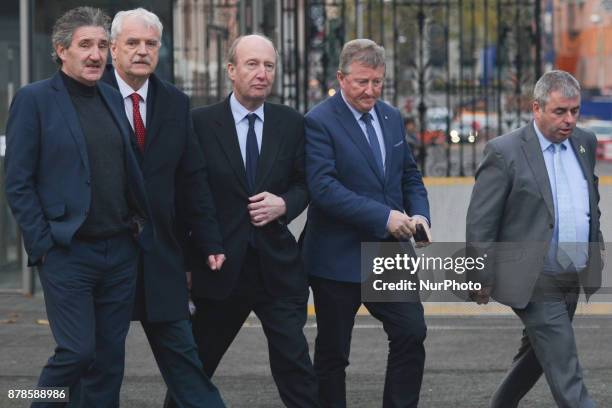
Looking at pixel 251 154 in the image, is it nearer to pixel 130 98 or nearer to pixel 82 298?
pixel 130 98

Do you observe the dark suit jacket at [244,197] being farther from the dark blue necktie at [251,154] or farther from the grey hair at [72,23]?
the grey hair at [72,23]

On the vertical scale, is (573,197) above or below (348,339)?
above

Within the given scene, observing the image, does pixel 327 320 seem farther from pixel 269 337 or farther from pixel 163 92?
pixel 163 92

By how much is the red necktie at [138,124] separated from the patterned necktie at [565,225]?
1.80 m

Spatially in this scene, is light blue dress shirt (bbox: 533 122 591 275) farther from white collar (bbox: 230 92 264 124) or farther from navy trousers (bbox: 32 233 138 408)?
navy trousers (bbox: 32 233 138 408)

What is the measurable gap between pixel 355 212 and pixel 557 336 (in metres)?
1.03

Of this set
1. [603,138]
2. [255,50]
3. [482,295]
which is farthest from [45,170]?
[603,138]

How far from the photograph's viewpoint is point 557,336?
6395mm

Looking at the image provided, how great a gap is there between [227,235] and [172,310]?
47 cm

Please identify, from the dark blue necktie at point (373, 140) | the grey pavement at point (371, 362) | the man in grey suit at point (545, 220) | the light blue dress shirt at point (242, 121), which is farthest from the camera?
the grey pavement at point (371, 362)

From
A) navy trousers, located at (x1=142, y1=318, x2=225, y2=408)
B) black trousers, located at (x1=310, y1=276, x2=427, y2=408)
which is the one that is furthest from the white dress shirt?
black trousers, located at (x1=310, y1=276, x2=427, y2=408)

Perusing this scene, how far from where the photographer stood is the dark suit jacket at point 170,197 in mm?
6301

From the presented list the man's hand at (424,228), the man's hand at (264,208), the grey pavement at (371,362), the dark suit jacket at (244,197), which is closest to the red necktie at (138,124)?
the dark suit jacket at (244,197)

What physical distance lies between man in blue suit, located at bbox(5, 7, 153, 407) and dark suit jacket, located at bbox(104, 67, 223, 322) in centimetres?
19
